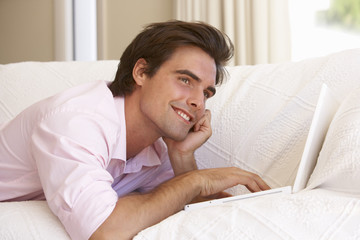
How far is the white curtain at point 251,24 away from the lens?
A: 2.83 meters

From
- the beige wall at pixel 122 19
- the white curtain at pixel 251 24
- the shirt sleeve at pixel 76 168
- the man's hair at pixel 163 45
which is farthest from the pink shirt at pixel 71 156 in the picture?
A: the beige wall at pixel 122 19

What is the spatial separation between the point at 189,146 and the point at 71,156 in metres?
0.59

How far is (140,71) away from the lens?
1477mm

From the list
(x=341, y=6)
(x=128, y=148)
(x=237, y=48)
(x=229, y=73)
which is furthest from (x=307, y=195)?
(x=341, y=6)

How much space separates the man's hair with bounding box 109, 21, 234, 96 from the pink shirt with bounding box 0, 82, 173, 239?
0.10 m

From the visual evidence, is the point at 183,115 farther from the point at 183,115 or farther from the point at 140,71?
the point at 140,71

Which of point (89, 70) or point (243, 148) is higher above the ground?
point (89, 70)

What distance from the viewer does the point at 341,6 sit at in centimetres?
297

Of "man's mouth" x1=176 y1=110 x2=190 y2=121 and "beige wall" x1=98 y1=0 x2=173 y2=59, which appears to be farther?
"beige wall" x1=98 y1=0 x2=173 y2=59

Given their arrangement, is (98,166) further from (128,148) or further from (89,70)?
(89,70)

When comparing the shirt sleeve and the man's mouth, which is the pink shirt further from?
the man's mouth

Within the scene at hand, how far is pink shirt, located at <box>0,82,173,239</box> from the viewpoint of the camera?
94 centimetres

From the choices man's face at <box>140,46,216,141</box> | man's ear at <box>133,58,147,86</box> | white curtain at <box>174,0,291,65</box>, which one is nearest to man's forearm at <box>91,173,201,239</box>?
man's face at <box>140,46,216,141</box>

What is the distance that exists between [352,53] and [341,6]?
1617 millimetres
